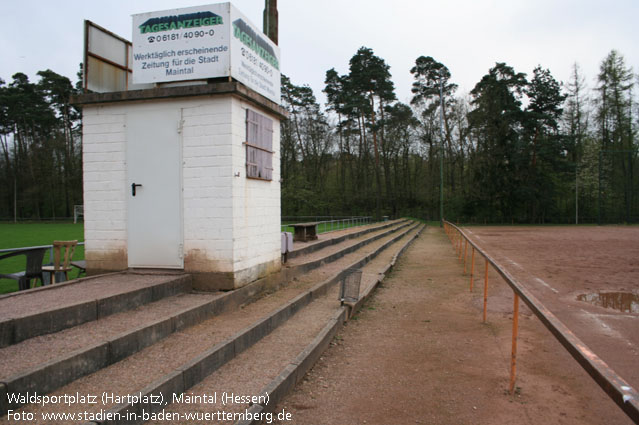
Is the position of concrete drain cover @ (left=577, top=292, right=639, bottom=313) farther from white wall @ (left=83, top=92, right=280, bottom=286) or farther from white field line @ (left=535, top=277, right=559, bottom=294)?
white wall @ (left=83, top=92, right=280, bottom=286)

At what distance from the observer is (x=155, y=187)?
6156 millimetres

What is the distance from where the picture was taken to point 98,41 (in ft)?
22.0

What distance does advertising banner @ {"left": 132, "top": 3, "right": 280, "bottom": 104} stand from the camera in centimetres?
614

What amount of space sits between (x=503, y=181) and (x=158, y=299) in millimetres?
40134

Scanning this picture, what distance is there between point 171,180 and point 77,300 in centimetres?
225

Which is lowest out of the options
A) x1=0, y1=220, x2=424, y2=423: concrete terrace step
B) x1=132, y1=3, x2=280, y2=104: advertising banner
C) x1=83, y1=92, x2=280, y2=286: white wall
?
x1=0, y1=220, x2=424, y2=423: concrete terrace step

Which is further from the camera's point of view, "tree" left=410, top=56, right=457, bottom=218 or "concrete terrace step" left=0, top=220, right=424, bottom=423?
"tree" left=410, top=56, right=457, bottom=218

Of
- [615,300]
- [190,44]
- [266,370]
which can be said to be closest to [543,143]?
[615,300]

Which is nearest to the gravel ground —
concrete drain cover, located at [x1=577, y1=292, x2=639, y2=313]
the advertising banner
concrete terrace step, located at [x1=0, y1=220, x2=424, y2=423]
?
concrete terrace step, located at [x1=0, y1=220, x2=424, y2=423]

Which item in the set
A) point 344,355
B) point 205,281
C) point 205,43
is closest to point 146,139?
point 205,43

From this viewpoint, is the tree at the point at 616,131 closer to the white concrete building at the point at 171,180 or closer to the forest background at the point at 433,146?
the forest background at the point at 433,146

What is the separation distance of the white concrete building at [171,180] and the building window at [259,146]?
0.20 ft

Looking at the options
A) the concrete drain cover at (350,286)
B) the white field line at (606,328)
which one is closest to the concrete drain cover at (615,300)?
the white field line at (606,328)

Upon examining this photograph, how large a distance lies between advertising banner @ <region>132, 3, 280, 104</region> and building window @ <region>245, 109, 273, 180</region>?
2.20 ft
